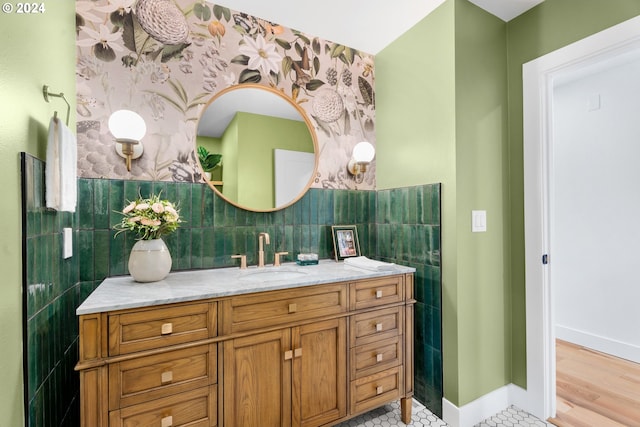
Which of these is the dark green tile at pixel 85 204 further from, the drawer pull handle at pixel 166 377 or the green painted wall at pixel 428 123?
the green painted wall at pixel 428 123

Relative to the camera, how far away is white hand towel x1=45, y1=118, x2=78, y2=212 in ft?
3.68

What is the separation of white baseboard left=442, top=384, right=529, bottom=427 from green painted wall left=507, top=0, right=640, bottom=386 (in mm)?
84

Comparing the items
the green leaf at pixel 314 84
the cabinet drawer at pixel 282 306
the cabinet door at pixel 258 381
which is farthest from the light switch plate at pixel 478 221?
the green leaf at pixel 314 84

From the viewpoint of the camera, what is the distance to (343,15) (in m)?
1.99

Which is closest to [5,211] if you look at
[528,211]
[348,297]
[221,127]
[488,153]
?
[221,127]

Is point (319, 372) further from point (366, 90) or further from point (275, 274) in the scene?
point (366, 90)

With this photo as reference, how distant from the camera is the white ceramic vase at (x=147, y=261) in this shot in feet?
4.78

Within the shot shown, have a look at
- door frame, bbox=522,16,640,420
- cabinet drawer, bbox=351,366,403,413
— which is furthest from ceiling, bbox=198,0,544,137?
cabinet drawer, bbox=351,366,403,413

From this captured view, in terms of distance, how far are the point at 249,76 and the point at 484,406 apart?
8.55 feet

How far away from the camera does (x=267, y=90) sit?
2059 millimetres

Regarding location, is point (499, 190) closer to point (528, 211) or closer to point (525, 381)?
point (528, 211)

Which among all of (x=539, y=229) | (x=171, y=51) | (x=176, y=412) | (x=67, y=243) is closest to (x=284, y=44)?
(x=171, y=51)

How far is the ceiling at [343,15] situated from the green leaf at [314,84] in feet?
1.05

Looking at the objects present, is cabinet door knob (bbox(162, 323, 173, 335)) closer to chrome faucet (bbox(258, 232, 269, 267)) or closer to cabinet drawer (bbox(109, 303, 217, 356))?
cabinet drawer (bbox(109, 303, 217, 356))
